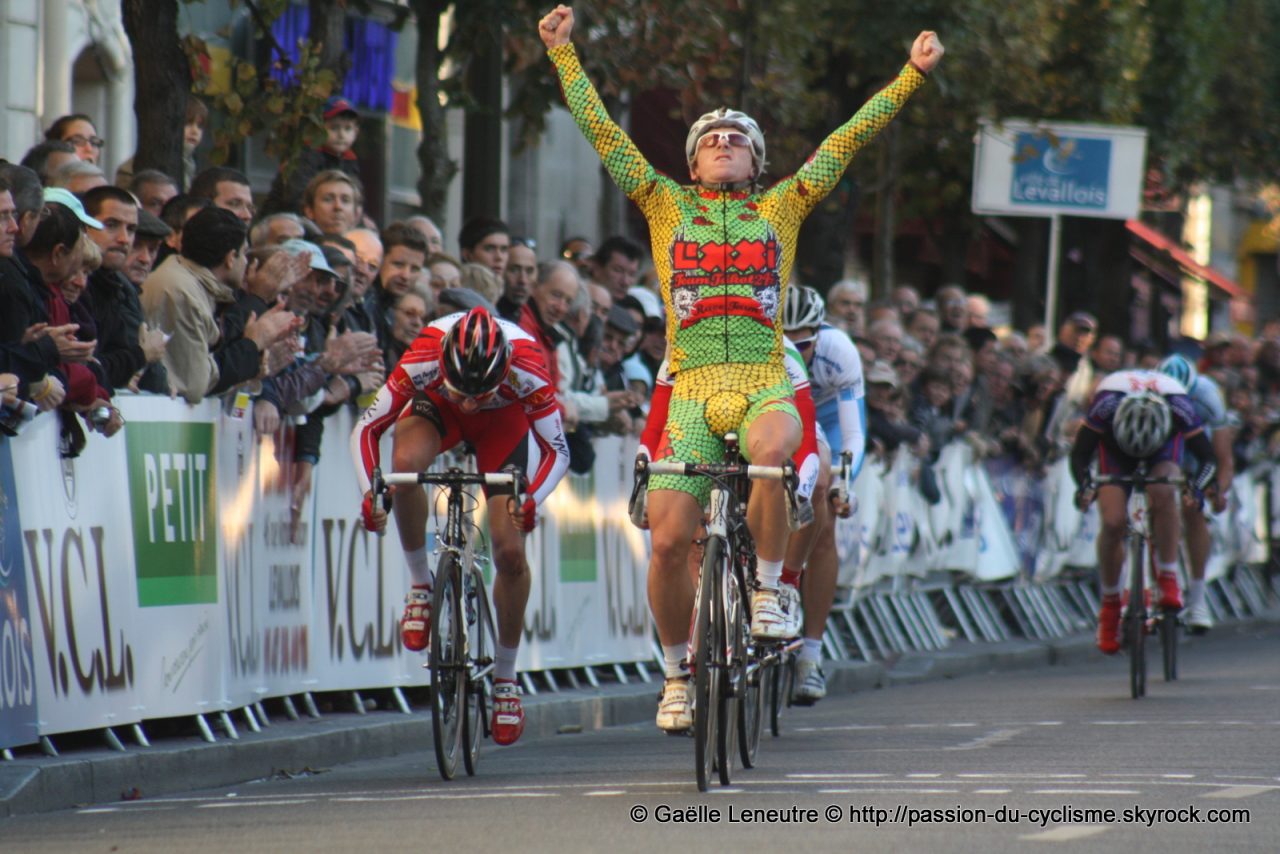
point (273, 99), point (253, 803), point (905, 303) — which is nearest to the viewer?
point (253, 803)

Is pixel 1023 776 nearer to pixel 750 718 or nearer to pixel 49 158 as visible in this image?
pixel 750 718

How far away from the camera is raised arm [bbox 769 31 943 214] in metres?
10.6

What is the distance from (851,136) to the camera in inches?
418

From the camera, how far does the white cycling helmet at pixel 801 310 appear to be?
12.8 meters

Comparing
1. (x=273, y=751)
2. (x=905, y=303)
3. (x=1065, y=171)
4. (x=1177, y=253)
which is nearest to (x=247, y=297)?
(x=273, y=751)

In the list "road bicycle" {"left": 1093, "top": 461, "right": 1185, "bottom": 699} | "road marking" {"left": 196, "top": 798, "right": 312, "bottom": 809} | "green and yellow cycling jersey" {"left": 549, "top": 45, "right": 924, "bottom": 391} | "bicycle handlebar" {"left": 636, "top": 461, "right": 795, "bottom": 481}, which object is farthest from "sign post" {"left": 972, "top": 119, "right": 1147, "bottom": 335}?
"road marking" {"left": 196, "top": 798, "right": 312, "bottom": 809}

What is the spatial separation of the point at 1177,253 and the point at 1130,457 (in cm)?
3022

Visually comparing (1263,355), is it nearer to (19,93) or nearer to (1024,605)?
(1024,605)

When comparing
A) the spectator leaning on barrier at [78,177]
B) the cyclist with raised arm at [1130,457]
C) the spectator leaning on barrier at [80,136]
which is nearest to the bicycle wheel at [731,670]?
the spectator leaning on barrier at [78,177]

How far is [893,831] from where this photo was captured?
862 centimetres

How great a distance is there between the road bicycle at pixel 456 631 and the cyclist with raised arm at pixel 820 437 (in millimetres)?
2147

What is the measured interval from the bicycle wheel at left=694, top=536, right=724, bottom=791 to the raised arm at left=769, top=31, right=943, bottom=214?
4.97 feet

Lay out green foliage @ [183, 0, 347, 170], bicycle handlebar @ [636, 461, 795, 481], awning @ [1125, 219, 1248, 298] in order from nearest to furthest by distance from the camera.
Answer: bicycle handlebar @ [636, 461, 795, 481], green foliage @ [183, 0, 347, 170], awning @ [1125, 219, 1248, 298]

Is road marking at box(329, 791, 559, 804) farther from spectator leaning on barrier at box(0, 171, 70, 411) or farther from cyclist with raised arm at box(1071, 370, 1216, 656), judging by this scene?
cyclist with raised arm at box(1071, 370, 1216, 656)
